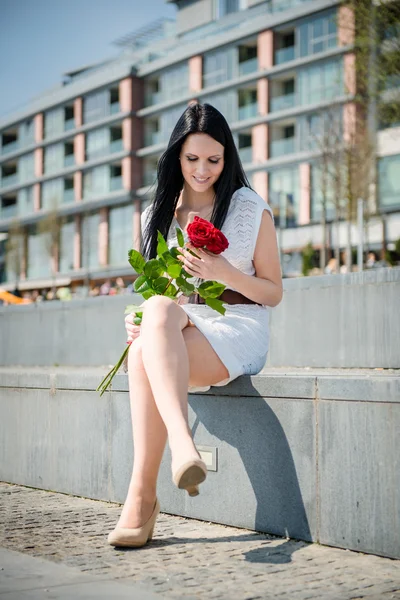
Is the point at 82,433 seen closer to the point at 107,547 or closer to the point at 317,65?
the point at 107,547

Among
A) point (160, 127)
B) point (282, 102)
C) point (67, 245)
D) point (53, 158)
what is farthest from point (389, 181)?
point (53, 158)

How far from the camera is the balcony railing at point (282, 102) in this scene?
152ft

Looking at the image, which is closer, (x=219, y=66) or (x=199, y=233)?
(x=199, y=233)

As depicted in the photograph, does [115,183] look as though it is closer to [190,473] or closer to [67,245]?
[67,245]

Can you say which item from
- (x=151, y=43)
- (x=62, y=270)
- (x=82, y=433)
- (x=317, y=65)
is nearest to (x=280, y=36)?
(x=317, y=65)

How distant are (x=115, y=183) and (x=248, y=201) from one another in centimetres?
5411

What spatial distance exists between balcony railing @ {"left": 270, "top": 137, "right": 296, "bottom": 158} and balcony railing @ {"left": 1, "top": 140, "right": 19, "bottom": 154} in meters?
30.6

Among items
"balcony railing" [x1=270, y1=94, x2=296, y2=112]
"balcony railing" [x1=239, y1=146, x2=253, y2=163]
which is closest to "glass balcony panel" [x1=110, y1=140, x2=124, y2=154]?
"balcony railing" [x1=239, y1=146, x2=253, y2=163]

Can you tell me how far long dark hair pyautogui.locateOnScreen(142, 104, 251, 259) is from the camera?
4.04 metres

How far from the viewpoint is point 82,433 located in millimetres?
4973

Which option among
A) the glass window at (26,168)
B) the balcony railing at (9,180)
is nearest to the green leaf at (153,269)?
the glass window at (26,168)

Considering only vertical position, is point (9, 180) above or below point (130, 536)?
above

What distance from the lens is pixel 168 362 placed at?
335 cm

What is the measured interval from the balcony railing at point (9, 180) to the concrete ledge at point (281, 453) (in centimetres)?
6714
